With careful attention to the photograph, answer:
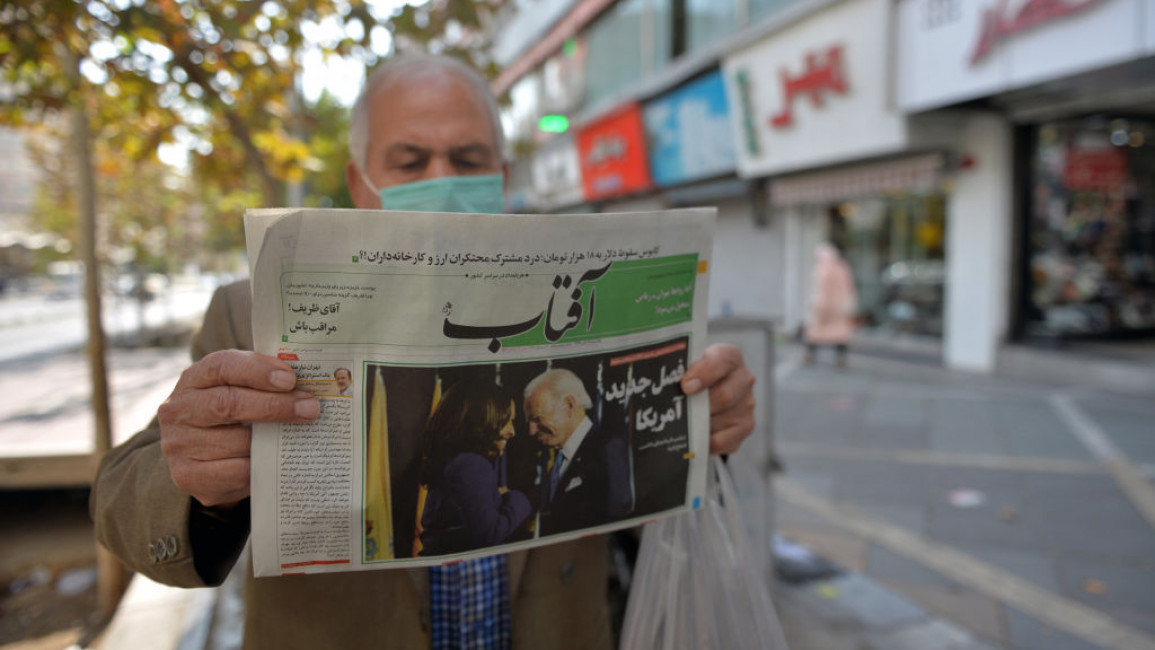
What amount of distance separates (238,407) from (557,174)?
17.2m

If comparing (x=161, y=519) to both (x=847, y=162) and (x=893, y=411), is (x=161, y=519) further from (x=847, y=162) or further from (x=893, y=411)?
(x=847, y=162)

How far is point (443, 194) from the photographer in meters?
1.32

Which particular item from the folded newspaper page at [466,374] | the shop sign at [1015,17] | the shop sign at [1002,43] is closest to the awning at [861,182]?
the shop sign at [1002,43]

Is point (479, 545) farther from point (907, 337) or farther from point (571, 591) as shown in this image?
point (907, 337)

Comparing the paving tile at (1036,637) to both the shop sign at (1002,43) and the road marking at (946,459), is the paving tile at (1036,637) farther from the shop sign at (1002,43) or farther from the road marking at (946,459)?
the shop sign at (1002,43)

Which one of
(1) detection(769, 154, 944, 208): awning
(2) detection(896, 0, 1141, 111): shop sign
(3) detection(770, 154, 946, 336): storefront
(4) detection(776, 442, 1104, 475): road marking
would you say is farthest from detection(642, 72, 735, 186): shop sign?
(4) detection(776, 442, 1104, 475): road marking

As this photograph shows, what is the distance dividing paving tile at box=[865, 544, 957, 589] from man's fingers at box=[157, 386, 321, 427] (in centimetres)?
331

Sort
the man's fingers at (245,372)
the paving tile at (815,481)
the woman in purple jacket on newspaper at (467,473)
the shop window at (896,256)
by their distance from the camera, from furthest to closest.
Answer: the shop window at (896,256)
the paving tile at (815,481)
the woman in purple jacket on newspaper at (467,473)
the man's fingers at (245,372)

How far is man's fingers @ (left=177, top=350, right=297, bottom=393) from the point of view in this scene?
87 centimetres

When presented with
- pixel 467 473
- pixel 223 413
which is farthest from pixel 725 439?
pixel 223 413

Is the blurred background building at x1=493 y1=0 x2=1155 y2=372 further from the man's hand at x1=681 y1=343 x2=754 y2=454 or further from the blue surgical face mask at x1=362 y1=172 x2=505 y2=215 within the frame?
the man's hand at x1=681 y1=343 x2=754 y2=454

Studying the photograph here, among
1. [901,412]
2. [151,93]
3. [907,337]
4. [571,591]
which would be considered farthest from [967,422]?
[151,93]

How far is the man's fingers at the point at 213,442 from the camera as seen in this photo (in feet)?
3.01

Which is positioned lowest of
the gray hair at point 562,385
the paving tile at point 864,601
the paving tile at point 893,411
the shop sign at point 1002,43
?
the paving tile at point 864,601
